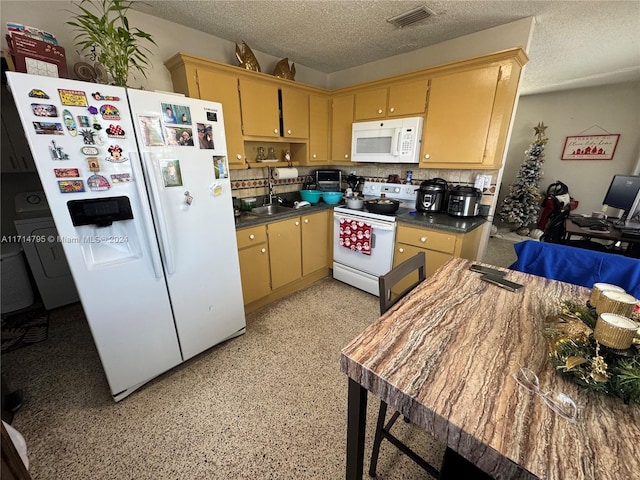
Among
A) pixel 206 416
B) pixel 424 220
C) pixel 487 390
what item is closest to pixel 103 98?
pixel 206 416

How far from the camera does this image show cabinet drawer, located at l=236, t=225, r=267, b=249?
223 cm

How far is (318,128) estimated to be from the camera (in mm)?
3029

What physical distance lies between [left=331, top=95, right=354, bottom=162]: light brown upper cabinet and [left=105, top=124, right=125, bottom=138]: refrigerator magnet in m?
2.26

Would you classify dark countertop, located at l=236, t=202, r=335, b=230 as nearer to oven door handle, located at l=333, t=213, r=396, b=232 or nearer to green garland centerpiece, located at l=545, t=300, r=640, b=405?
oven door handle, located at l=333, t=213, r=396, b=232

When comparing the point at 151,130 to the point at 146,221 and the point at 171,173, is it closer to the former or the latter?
the point at 171,173

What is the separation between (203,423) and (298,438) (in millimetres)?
572

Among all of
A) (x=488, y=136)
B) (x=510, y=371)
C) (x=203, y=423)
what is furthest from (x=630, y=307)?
(x=203, y=423)

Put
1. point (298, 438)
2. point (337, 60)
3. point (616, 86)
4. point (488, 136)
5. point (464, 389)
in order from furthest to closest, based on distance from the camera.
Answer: point (616, 86) → point (337, 60) → point (488, 136) → point (298, 438) → point (464, 389)

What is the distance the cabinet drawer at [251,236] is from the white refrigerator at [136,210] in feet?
0.87

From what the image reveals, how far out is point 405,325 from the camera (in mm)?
925

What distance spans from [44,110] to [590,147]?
22.7 feet

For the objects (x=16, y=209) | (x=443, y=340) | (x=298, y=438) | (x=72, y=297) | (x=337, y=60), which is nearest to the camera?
(x=443, y=340)

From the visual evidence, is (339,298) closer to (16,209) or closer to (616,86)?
(16,209)

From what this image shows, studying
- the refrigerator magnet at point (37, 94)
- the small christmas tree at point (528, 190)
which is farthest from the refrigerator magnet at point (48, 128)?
the small christmas tree at point (528, 190)
